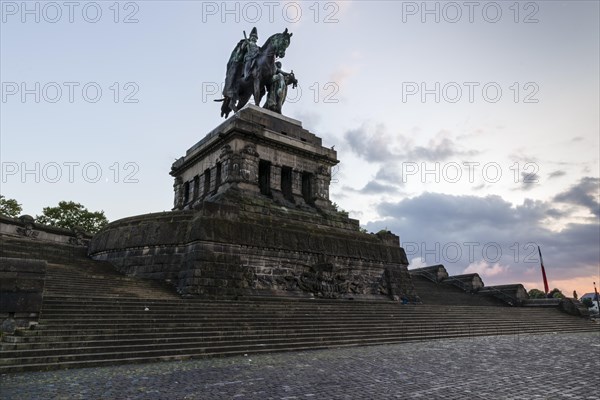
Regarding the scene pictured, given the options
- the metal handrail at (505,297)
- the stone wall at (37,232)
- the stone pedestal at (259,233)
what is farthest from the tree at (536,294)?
the stone wall at (37,232)

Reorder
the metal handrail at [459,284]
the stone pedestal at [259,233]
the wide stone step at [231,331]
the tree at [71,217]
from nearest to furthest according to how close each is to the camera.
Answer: the wide stone step at [231,331] → the stone pedestal at [259,233] → the metal handrail at [459,284] → the tree at [71,217]

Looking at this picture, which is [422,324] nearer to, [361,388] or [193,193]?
[361,388]

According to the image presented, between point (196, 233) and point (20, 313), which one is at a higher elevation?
point (196, 233)

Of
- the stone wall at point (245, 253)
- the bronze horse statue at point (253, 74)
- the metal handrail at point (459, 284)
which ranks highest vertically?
the bronze horse statue at point (253, 74)

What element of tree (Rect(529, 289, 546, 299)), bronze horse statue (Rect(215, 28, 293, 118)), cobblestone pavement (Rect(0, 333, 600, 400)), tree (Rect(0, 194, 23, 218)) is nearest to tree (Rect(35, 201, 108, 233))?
tree (Rect(0, 194, 23, 218))

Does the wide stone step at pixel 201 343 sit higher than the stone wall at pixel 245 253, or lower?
lower

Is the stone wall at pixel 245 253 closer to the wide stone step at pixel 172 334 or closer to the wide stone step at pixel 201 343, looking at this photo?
the wide stone step at pixel 172 334

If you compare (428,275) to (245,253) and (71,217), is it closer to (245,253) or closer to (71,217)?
(245,253)

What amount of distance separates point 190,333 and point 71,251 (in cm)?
1316

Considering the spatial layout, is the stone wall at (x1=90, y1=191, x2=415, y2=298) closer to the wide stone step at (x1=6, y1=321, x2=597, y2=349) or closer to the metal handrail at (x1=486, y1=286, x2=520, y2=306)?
the wide stone step at (x1=6, y1=321, x2=597, y2=349)

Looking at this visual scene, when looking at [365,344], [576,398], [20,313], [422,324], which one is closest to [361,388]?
[576,398]

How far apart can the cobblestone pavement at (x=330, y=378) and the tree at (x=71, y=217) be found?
37240mm

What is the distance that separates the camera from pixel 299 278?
18359mm

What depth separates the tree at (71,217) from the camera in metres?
40.2
